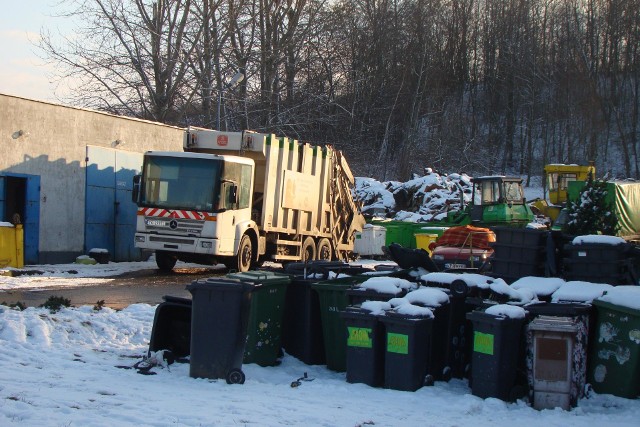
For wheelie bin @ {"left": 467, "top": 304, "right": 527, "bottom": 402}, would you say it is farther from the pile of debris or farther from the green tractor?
the pile of debris

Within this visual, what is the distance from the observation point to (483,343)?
793 centimetres

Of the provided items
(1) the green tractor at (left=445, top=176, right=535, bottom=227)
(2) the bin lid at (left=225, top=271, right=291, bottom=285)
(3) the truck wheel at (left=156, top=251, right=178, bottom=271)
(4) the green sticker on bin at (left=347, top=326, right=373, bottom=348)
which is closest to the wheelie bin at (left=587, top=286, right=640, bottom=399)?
(4) the green sticker on bin at (left=347, top=326, right=373, bottom=348)

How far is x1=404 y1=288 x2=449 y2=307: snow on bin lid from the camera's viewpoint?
8.48m

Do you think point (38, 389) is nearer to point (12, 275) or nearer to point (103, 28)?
point (12, 275)

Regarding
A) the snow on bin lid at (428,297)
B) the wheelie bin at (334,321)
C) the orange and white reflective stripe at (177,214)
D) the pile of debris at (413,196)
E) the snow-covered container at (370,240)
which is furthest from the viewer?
the pile of debris at (413,196)

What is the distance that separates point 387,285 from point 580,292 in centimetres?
202

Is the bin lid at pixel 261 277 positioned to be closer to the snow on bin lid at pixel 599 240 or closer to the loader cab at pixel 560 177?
the snow on bin lid at pixel 599 240

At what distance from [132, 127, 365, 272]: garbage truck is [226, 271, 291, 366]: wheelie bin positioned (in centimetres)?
952

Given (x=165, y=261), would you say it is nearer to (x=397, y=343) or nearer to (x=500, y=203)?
(x=397, y=343)

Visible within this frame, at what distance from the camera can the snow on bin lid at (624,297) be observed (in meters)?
Answer: 7.78

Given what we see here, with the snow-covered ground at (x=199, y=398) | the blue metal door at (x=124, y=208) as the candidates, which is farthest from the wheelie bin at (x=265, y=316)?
the blue metal door at (x=124, y=208)

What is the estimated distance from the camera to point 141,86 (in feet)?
123

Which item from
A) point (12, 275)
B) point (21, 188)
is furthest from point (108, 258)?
point (12, 275)

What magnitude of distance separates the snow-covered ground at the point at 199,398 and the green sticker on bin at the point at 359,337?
42cm
